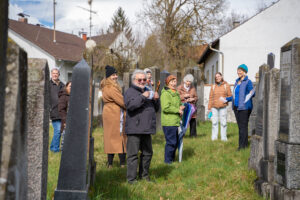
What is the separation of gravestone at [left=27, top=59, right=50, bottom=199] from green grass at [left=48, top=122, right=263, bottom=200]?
1917 mm

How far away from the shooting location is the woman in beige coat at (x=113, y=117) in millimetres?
6320

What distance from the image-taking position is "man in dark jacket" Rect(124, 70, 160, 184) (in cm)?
517

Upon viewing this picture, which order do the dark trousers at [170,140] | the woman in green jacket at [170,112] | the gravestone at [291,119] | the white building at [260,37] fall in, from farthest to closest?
the white building at [260,37] → the dark trousers at [170,140] → the woman in green jacket at [170,112] → the gravestone at [291,119]

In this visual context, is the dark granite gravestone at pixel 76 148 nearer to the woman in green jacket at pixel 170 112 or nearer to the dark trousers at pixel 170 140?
the woman in green jacket at pixel 170 112

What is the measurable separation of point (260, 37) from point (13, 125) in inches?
894

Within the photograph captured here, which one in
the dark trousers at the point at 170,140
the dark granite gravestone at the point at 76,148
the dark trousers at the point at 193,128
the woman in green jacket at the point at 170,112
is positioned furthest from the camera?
the dark trousers at the point at 193,128

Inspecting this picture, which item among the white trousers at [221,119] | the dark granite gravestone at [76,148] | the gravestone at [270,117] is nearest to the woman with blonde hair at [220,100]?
the white trousers at [221,119]

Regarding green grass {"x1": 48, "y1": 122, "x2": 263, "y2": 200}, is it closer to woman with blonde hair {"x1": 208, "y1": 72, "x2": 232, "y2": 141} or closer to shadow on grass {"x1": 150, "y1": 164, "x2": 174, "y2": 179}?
shadow on grass {"x1": 150, "y1": 164, "x2": 174, "y2": 179}

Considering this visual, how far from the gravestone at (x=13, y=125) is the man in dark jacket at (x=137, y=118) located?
3.47 meters

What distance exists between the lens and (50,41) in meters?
31.8

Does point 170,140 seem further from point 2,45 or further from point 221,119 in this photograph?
point 2,45

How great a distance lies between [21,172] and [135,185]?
344 centimetres

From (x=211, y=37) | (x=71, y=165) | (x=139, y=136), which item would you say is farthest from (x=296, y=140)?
(x=211, y=37)

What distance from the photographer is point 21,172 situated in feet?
5.53
